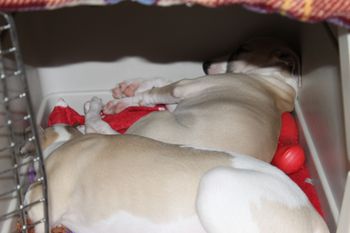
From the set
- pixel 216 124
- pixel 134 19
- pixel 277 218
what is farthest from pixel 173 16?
pixel 277 218

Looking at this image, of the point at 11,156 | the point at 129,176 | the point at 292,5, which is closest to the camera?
the point at 292,5

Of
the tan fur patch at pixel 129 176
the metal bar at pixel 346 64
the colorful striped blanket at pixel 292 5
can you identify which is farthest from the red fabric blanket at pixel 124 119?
the colorful striped blanket at pixel 292 5

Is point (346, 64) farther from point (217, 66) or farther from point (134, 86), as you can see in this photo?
point (134, 86)

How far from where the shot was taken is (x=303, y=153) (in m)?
2.26

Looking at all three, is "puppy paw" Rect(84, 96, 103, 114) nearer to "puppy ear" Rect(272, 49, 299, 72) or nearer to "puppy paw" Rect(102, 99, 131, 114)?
"puppy paw" Rect(102, 99, 131, 114)

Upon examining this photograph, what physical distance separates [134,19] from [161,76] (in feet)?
1.02

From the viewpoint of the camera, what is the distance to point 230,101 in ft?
7.02

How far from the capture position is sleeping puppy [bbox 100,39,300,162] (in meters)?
1.98

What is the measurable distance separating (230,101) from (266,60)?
1.36 ft

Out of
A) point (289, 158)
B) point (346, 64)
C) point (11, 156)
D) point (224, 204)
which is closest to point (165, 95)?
point (289, 158)

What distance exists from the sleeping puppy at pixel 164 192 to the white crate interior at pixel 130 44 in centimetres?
69

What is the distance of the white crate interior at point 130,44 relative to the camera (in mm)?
2375

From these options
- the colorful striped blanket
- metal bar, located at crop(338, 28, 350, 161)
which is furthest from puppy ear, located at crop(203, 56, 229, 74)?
the colorful striped blanket

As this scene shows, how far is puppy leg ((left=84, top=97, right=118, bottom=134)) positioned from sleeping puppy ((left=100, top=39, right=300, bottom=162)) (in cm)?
10
